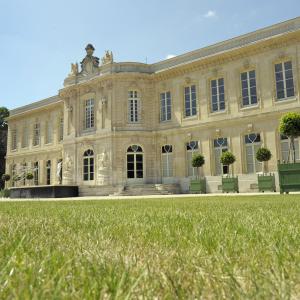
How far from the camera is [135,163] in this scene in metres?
25.4

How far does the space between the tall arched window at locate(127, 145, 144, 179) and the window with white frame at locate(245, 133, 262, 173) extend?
7.72 meters

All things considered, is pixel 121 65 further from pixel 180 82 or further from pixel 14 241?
pixel 14 241

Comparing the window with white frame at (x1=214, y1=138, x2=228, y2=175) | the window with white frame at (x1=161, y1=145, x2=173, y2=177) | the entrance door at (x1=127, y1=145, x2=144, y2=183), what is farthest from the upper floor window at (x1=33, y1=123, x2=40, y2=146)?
the window with white frame at (x1=214, y1=138, x2=228, y2=175)

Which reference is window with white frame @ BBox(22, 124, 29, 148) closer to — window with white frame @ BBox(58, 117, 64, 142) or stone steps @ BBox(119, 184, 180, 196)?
window with white frame @ BBox(58, 117, 64, 142)

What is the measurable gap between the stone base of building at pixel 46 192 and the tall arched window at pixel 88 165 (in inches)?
66.9

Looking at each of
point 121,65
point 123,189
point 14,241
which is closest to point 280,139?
point 123,189

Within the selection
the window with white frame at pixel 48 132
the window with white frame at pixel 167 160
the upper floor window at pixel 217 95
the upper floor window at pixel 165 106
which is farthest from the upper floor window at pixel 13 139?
the upper floor window at pixel 217 95

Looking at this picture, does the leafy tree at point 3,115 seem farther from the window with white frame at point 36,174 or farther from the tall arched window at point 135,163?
the tall arched window at point 135,163

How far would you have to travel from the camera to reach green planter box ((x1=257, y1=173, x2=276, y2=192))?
18.2 meters

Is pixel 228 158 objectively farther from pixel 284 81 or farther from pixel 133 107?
pixel 133 107

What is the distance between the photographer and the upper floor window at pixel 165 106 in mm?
25875

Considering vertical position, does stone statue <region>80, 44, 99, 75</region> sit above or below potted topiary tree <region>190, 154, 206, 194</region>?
above

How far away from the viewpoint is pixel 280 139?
20.3 meters

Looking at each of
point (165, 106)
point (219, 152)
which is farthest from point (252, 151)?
point (165, 106)
